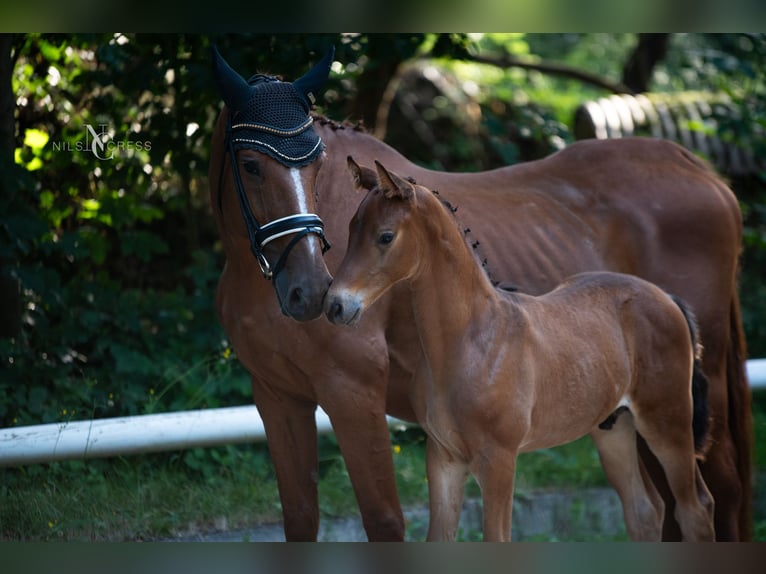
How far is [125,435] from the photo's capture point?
169 inches

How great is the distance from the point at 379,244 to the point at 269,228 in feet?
1.26

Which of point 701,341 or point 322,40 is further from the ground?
point 322,40

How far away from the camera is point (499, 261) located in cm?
396

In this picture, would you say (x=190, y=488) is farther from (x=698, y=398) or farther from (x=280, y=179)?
(x=698, y=398)

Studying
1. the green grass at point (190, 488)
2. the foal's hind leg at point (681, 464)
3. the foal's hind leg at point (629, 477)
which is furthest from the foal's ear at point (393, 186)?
the green grass at point (190, 488)

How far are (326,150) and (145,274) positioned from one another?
341 centimetres

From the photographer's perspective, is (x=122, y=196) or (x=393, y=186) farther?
(x=122, y=196)

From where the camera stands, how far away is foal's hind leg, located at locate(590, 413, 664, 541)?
3.74m

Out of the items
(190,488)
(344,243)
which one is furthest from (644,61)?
(344,243)

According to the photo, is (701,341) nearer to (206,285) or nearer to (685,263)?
(685,263)

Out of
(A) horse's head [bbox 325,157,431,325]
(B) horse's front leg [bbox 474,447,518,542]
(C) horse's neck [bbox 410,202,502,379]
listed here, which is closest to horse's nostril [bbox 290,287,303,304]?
(A) horse's head [bbox 325,157,431,325]

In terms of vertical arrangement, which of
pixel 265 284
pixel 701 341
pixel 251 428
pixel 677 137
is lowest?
pixel 251 428

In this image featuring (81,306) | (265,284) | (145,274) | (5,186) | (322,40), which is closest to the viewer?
(265,284)

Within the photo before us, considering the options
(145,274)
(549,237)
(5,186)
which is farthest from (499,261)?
(145,274)
